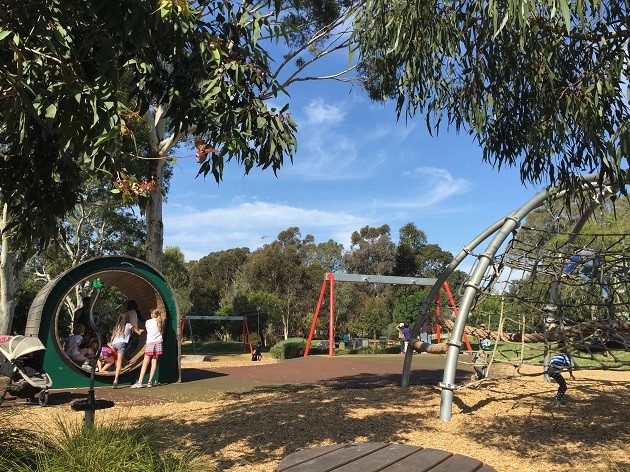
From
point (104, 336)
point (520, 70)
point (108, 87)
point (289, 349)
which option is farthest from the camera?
point (289, 349)

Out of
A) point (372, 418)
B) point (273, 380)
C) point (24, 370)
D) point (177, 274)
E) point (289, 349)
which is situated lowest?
point (289, 349)

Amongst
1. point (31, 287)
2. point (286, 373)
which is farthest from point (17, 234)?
point (31, 287)

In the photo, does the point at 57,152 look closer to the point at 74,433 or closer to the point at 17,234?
the point at 17,234

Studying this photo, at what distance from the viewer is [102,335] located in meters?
11.0

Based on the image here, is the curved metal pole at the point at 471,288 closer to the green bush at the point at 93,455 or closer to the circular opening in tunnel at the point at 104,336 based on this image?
the green bush at the point at 93,455

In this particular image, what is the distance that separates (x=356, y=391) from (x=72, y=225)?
26583 millimetres

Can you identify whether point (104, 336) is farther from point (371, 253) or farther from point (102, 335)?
point (371, 253)

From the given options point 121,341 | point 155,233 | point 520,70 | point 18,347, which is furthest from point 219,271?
point 520,70

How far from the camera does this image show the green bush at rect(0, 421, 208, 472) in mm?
3541

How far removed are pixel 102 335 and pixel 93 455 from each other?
7783 millimetres

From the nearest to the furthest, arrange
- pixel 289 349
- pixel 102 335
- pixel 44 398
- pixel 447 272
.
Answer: pixel 44 398
pixel 447 272
pixel 102 335
pixel 289 349

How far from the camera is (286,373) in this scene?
13484mm

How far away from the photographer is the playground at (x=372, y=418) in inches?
221

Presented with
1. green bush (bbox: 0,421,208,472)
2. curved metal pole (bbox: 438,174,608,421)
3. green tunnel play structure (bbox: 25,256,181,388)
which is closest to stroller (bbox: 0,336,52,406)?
green tunnel play structure (bbox: 25,256,181,388)
